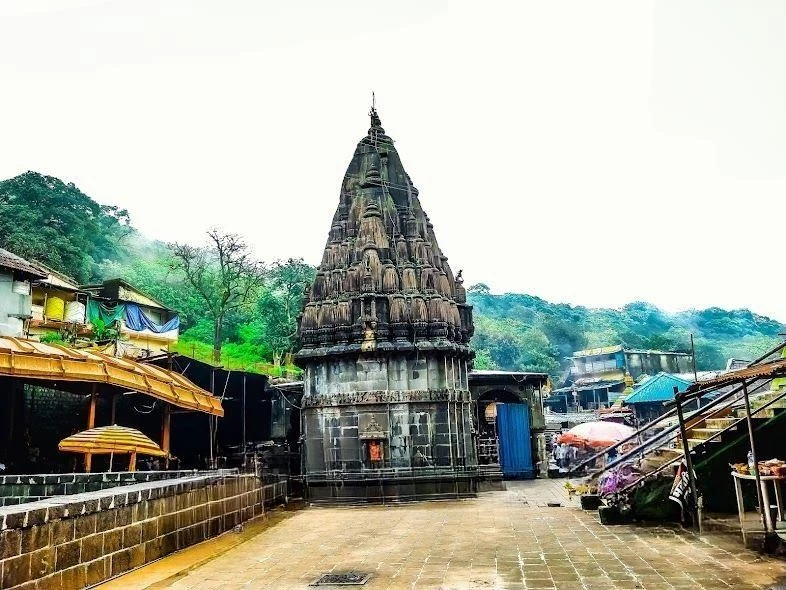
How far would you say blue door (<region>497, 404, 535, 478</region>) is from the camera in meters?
26.8

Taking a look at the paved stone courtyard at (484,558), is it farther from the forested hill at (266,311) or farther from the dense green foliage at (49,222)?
the dense green foliage at (49,222)

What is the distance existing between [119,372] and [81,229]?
132ft

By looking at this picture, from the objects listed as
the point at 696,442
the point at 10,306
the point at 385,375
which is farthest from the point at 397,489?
the point at 10,306

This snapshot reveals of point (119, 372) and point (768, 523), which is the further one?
point (119, 372)

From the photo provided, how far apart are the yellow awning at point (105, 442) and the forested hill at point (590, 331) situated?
2127 inches

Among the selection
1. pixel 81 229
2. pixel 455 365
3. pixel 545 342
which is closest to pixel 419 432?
pixel 455 365

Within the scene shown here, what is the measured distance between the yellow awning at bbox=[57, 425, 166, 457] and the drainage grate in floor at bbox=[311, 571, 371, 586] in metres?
9.11

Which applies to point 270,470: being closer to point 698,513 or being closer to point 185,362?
point 185,362

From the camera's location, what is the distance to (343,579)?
295 inches

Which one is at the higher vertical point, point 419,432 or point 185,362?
point 185,362

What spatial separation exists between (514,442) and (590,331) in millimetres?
68877

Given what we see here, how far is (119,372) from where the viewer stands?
17672 mm

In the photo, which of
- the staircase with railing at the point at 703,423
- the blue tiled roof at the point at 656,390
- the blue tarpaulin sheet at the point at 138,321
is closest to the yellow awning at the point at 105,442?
the staircase with railing at the point at 703,423

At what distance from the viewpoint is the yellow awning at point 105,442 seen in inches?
567
